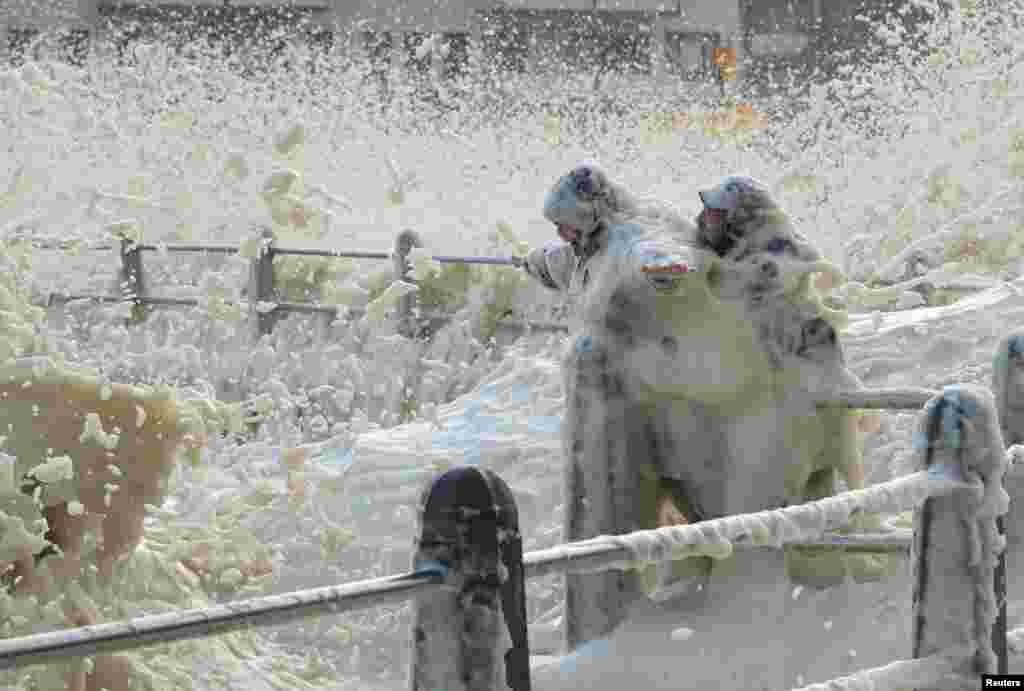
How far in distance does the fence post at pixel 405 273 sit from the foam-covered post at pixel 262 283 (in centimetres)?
79

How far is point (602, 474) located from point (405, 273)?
22.1ft

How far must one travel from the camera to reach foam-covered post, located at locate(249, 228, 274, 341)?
11625 millimetres

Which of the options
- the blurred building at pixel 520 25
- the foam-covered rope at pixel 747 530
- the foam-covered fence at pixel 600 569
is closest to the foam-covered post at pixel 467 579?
the foam-covered fence at pixel 600 569

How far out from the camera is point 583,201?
4.69 metres

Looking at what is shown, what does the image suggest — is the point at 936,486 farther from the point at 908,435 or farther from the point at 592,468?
the point at 908,435

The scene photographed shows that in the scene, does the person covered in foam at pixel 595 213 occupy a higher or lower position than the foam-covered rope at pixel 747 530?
higher

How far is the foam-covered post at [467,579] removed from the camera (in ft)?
7.69

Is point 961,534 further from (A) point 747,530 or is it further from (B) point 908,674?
(A) point 747,530

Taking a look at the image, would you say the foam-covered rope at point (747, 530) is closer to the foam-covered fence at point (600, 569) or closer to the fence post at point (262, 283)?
the foam-covered fence at point (600, 569)

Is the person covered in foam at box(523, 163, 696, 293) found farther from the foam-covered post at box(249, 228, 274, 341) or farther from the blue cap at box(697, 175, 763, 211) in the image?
the foam-covered post at box(249, 228, 274, 341)

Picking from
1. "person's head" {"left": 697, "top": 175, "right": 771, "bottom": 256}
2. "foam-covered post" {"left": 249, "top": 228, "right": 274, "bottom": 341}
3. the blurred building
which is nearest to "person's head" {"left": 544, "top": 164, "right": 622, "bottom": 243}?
"person's head" {"left": 697, "top": 175, "right": 771, "bottom": 256}

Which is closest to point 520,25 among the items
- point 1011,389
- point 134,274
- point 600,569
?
point 134,274

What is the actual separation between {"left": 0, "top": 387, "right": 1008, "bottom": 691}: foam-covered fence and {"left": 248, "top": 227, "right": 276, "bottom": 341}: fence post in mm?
8628

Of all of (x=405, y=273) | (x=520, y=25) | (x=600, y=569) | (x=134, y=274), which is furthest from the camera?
(x=520, y=25)
